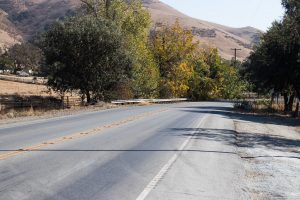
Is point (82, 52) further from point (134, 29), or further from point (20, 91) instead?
point (20, 91)

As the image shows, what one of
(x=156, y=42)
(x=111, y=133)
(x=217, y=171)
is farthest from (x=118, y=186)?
(x=156, y=42)

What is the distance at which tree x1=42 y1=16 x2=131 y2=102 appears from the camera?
47.3m

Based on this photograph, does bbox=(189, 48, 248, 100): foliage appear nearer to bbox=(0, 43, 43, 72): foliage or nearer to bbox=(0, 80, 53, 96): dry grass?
bbox=(0, 80, 53, 96): dry grass

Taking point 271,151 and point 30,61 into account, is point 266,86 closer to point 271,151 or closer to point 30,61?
point 271,151

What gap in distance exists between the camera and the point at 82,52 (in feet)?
157

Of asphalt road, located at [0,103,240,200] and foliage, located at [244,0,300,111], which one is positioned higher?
foliage, located at [244,0,300,111]

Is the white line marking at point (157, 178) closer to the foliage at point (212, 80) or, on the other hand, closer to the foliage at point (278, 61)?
the foliage at point (278, 61)

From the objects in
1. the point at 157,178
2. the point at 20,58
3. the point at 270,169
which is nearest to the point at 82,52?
the point at 270,169

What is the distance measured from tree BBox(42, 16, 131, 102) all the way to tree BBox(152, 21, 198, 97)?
31363 mm

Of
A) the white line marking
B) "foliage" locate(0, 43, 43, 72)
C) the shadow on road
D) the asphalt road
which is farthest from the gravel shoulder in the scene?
"foliage" locate(0, 43, 43, 72)

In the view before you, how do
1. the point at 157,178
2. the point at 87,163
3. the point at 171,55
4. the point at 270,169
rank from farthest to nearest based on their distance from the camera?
the point at 171,55, the point at 270,169, the point at 87,163, the point at 157,178

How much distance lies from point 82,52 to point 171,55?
34.5 m

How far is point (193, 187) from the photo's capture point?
9.98 m

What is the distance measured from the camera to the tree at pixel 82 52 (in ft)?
155
